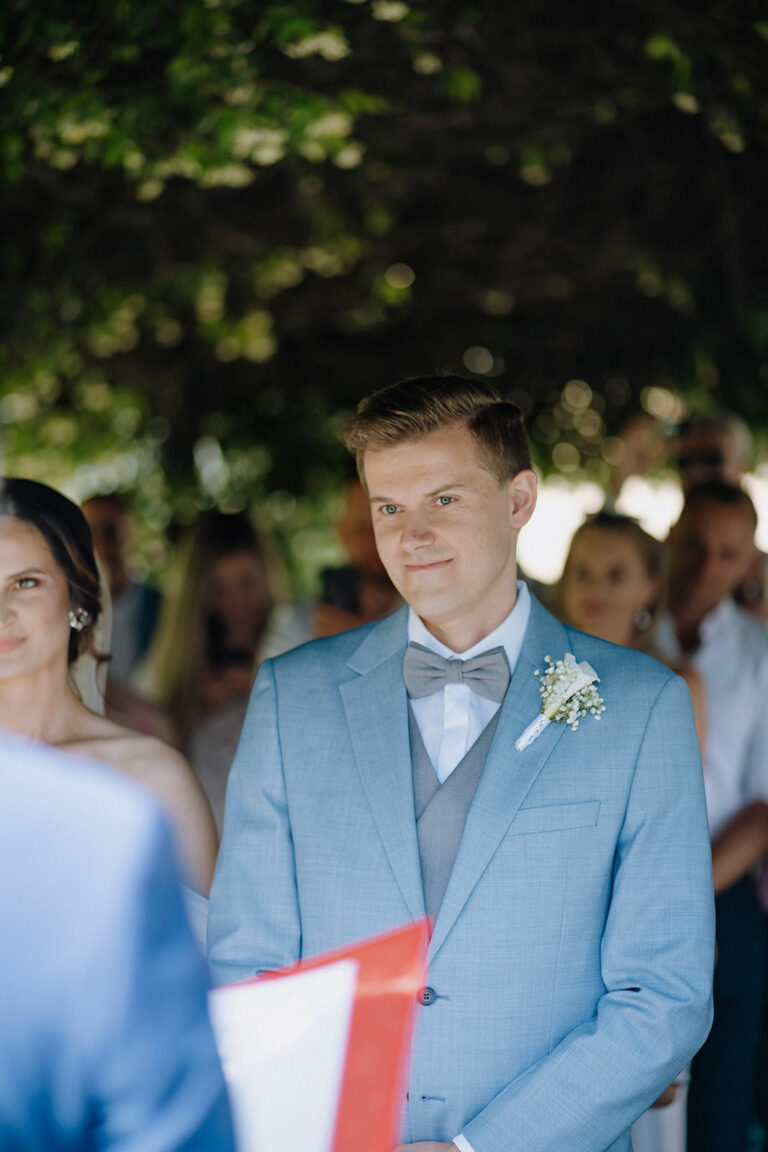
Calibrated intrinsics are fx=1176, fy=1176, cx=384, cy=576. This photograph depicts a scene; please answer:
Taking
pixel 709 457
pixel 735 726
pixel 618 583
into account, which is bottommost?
pixel 735 726

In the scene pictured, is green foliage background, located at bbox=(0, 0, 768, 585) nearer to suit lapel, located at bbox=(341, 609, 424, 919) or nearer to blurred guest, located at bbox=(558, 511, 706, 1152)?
suit lapel, located at bbox=(341, 609, 424, 919)

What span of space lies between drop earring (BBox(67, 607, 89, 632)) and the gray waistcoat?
107cm

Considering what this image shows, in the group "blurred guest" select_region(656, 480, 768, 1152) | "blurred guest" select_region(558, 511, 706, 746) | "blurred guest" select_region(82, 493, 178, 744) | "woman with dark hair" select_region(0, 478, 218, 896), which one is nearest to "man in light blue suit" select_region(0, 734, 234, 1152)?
"woman with dark hair" select_region(0, 478, 218, 896)

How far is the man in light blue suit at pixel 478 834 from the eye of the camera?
2.36m

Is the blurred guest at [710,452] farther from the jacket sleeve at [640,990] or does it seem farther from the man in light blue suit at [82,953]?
the man in light blue suit at [82,953]

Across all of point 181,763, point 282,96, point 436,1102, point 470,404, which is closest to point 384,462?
point 470,404

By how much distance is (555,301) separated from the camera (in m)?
8.09

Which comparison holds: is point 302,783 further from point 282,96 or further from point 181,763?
point 282,96

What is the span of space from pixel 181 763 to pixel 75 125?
2378 millimetres

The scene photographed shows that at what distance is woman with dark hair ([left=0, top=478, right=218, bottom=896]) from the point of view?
300 centimetres

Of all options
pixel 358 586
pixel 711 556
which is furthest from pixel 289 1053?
pixel 358 586

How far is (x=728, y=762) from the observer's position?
4117mm

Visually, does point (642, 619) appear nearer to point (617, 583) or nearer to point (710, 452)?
point (617, 583)

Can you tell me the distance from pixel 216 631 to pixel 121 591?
2.89 feet
